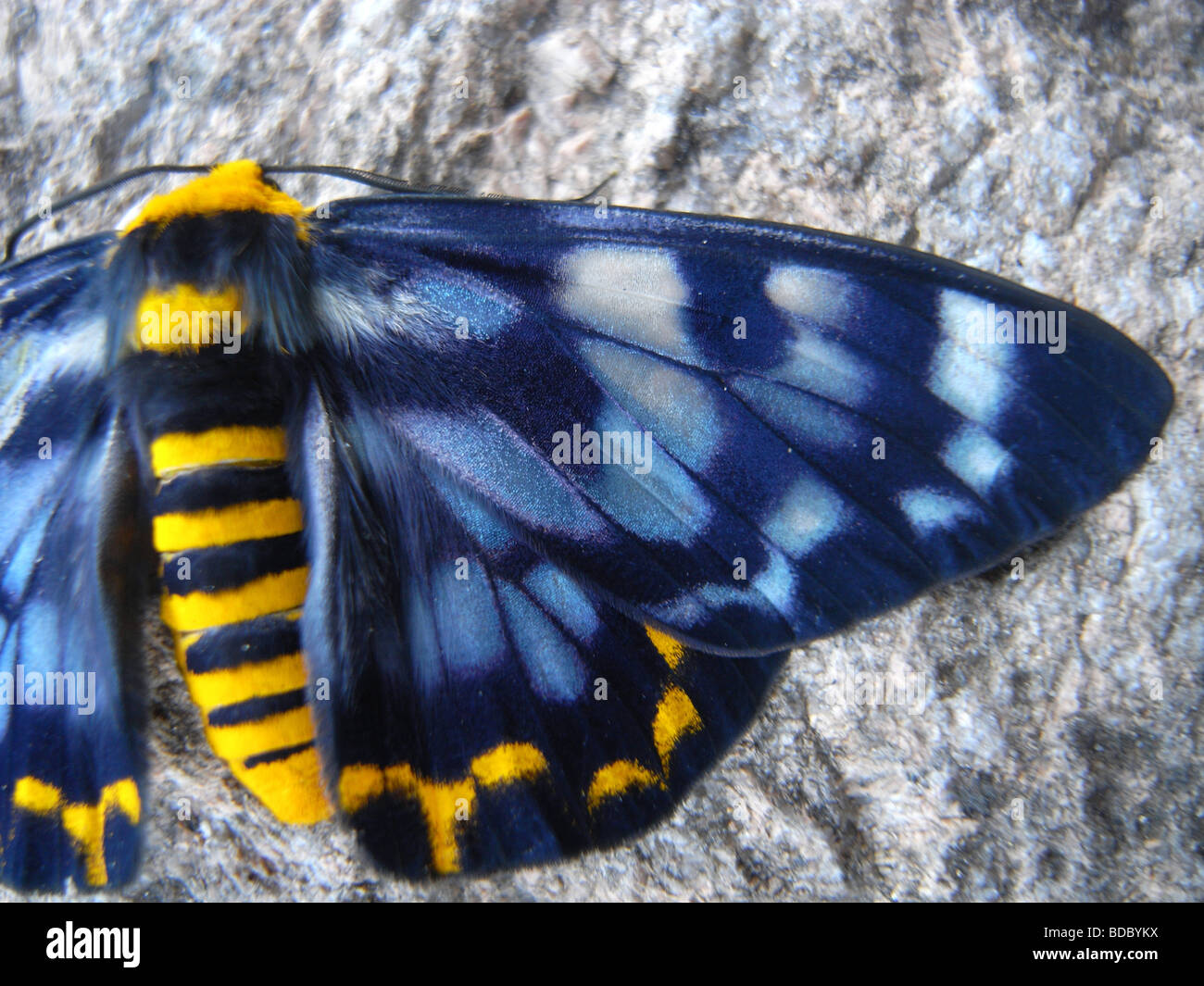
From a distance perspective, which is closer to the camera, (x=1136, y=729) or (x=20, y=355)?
(x=20, y=355)

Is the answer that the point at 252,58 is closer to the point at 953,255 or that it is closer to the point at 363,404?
the point at 363,404

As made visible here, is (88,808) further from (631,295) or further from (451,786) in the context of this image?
(631,295)

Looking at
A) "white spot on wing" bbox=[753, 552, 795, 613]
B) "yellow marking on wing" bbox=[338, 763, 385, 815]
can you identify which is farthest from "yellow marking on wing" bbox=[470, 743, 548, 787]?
"white spot on wing" bbox=[753, 552, 795, 613]

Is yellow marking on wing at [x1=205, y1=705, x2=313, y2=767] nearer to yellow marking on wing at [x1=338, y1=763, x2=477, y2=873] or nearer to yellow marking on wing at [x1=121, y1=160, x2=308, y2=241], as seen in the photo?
yellow marking on wing at [x1=338, y1=763, x2=477, y2=873]

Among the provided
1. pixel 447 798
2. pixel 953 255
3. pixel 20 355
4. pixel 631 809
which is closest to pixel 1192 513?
pixel 953 255

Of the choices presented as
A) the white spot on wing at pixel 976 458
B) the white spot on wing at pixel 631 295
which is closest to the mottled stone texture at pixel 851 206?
the white spot on wing at pixel 976 458

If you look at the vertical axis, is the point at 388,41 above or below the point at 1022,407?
above

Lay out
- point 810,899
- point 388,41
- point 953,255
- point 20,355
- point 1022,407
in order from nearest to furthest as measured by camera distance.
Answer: point 1022,407 → point 20,355 → point 810,899 → point 953,255 → point 388,41
